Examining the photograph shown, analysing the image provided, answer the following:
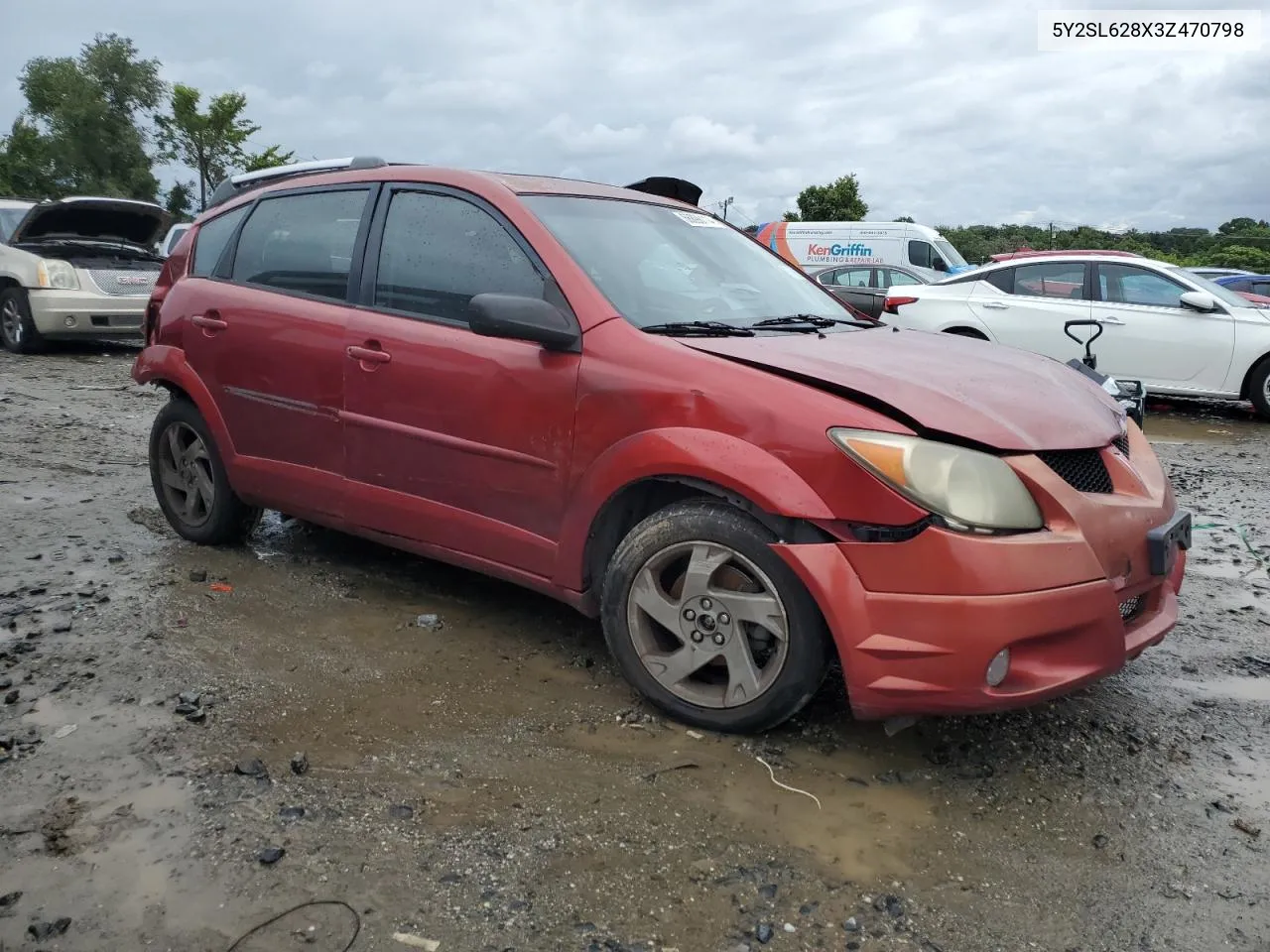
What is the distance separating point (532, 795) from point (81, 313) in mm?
10387

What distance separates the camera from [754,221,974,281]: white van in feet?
66.3

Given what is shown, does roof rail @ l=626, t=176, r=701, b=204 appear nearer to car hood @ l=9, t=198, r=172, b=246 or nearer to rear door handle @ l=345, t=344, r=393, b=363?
rear door handle @ l=345, t=344, r=393, b=363

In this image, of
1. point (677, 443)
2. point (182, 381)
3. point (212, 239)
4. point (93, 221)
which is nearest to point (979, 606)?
point (677, 443)

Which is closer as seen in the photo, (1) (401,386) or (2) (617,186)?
(1) (401,386)

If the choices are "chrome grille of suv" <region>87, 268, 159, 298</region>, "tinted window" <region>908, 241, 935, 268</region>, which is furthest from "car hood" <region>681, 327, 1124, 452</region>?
"tinted window" <region>908, 241, 935, 268</region>

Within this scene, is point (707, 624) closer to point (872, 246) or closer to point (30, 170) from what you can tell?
point (872, 246)

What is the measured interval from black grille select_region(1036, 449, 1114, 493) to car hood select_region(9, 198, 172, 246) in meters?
10.8

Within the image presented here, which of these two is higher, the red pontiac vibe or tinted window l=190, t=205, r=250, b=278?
tinted window l=190, t=205, r=250, b=278

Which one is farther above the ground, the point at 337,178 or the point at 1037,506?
the point at 337,178

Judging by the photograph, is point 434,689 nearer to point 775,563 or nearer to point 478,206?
point 775,563

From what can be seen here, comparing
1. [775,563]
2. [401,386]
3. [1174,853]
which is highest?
[401,386]

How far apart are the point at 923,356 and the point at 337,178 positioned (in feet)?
7.88

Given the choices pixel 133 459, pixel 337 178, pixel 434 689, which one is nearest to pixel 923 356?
pixel 434 689

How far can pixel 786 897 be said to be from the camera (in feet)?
7.36
